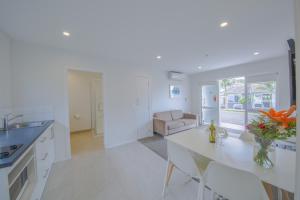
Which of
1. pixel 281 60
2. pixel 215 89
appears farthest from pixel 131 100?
pixel 281 60

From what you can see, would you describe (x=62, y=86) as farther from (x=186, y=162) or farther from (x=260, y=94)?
(x=260, y=94)

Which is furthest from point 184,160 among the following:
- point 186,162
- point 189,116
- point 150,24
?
point 189,116

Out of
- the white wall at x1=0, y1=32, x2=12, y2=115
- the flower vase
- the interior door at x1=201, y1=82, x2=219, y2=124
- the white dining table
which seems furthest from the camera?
the interior door at x1=201, y1=82, x2=219, y2=124

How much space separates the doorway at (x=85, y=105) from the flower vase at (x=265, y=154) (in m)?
4.07

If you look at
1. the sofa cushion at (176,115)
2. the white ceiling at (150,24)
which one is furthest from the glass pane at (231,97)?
the white ceiling at (150,24)

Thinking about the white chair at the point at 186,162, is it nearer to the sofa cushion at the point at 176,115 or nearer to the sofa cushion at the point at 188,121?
the sofa cushion at the point at 188,121

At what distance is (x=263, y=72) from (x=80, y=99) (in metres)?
6.47

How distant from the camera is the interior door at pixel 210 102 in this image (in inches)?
198

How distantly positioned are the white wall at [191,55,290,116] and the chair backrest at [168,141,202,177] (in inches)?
157

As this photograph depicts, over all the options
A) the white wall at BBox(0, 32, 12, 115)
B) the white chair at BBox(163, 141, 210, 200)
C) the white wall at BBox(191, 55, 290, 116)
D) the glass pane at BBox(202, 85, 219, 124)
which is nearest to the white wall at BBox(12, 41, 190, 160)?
the white wall at BBox(0, 32, 12, 115)

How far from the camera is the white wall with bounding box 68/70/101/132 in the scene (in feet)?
14.8

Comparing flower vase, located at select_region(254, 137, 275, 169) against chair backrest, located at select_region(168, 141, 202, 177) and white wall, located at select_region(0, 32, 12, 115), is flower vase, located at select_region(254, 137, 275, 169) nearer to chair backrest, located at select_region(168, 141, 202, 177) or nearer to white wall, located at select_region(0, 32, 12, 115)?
chair backrest, located at select_region(168, 141, 202, 177)

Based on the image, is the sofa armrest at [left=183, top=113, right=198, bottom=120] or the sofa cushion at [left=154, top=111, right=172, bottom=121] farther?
the sofa armrest at [left=183, top=113, right=198, bottom=120]

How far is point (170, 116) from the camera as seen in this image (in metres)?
4.61
